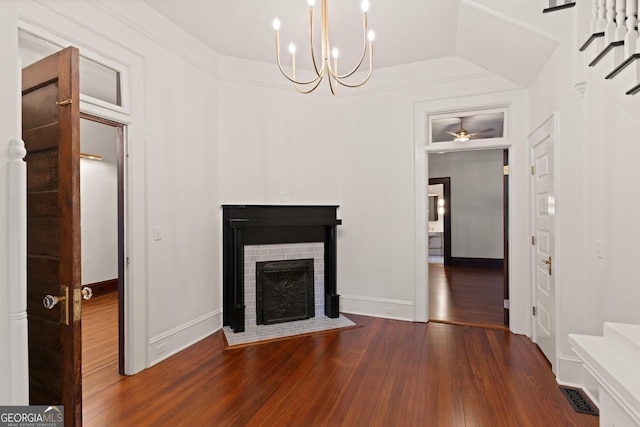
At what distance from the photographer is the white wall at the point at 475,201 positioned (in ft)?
25.6

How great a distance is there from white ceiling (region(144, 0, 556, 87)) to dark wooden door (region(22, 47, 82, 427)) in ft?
5.71

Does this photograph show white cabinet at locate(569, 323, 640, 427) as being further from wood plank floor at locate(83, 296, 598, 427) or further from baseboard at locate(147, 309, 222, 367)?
baseboard at locate(147, 309, 222, 367)

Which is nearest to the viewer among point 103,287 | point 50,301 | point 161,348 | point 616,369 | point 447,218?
point 616,369

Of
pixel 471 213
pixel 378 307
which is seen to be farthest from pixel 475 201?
pixel 378 307

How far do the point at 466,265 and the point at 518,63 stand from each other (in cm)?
575

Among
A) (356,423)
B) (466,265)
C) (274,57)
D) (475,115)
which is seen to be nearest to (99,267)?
(274,57)

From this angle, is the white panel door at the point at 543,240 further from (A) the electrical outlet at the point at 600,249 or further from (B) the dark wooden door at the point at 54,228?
(B) the dark wooden door at the point at 54,228

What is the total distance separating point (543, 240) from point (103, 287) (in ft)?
20.8

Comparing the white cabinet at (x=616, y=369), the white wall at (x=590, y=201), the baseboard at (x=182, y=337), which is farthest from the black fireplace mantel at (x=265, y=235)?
the white cabinet at (x=616, y=369)

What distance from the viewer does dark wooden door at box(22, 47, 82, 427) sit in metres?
1.53

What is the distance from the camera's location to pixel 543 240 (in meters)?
3.15

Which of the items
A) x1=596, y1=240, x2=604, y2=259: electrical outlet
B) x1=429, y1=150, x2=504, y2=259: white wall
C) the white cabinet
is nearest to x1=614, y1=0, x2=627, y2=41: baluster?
x1=596, y1=240, x2=604, y2=259: electrical outlet

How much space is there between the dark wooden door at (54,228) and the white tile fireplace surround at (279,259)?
7.37 feet

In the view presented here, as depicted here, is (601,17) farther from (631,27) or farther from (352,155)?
(352,155)
